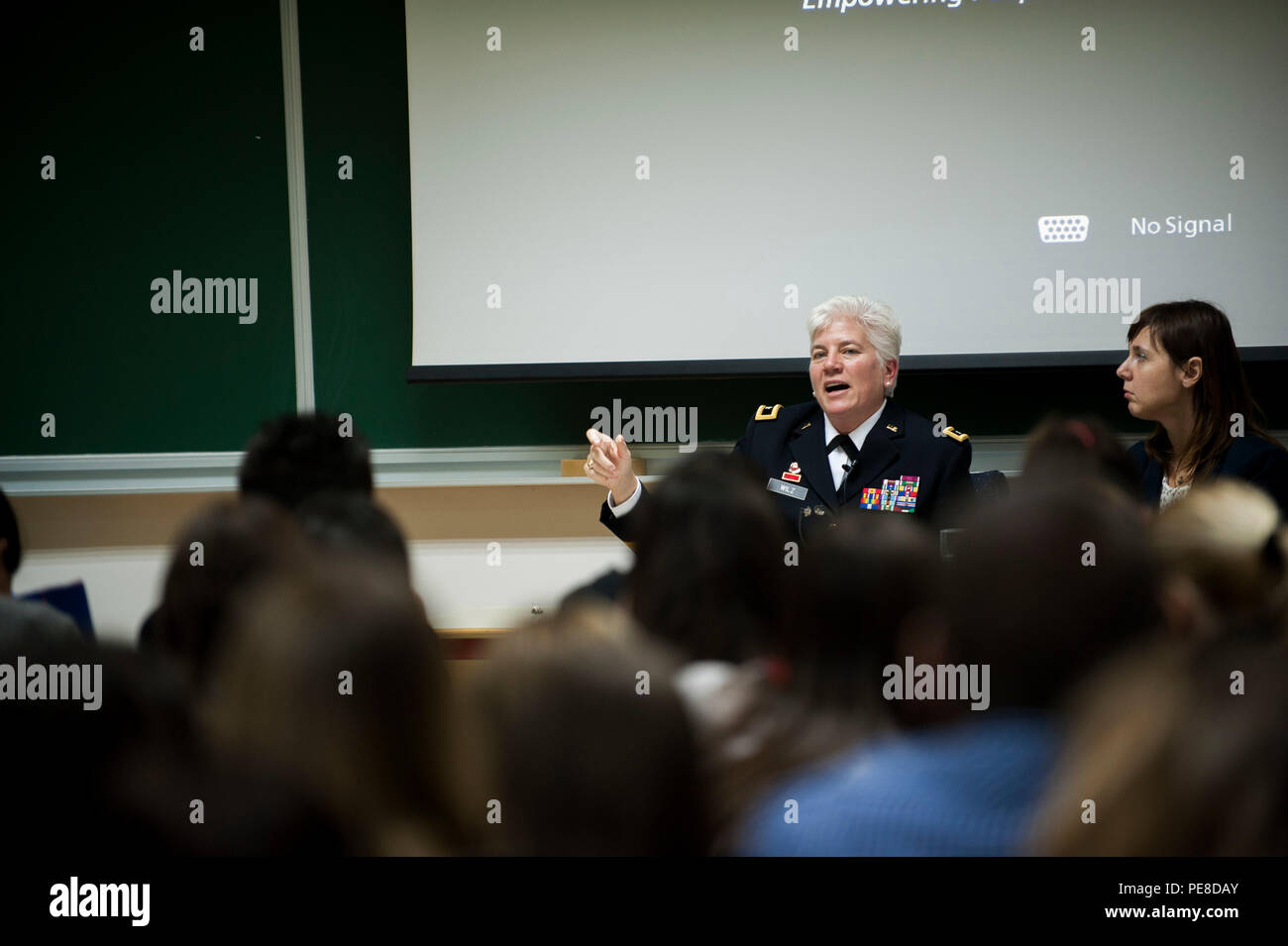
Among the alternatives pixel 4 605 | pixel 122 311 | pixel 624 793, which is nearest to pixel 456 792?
pixel 624 793

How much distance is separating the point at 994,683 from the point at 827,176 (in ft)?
9.72

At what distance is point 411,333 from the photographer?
3.84m

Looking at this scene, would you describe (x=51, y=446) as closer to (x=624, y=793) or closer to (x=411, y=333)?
(x=411, y=333)

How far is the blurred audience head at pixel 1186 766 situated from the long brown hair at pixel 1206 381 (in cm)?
202

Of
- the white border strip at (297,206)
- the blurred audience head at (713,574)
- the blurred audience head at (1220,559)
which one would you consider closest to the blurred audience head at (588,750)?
the blurred audience head at (713,574)

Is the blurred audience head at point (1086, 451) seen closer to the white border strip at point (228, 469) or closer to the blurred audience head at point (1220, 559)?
the blurred audience head at point (1220, 559)

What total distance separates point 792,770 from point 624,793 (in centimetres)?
22

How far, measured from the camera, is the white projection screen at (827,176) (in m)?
3.53

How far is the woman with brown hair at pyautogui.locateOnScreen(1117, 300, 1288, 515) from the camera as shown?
2.53 metres

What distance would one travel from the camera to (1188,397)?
2.62m

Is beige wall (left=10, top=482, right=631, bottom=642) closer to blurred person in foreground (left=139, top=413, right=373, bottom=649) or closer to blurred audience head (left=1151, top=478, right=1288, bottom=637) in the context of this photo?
blurred person in foreground (left=139, top=413, right=373, bottom=649)

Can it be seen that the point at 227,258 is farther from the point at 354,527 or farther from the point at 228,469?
the point at 354,527
